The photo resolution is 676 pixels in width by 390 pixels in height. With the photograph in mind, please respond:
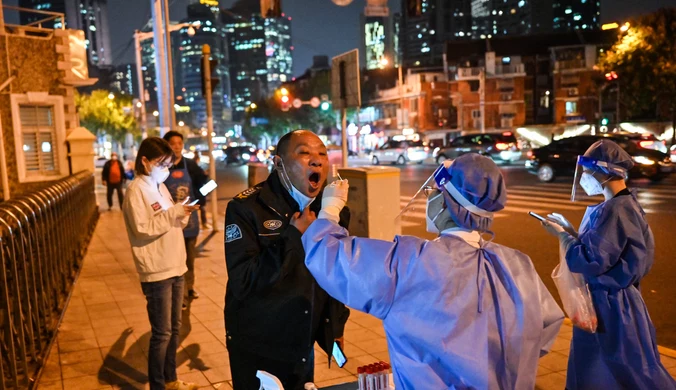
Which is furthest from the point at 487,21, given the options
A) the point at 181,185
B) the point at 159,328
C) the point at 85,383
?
the point at 159,328

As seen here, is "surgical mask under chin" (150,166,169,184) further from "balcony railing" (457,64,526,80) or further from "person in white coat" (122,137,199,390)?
"balcony railing" (457,64,526,80)

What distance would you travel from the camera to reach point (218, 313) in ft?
22.2

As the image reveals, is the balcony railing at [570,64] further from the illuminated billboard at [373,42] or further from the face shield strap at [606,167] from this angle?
the illuminated billboard at [373,42]

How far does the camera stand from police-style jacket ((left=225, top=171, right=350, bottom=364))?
8.82 feet

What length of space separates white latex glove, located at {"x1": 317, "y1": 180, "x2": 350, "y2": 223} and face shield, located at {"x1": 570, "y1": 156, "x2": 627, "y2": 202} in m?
2.01

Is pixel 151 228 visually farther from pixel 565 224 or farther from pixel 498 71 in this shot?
pixel 498 71

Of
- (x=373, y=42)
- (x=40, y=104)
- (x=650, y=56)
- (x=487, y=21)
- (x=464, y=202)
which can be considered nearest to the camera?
(x=464, y=202)

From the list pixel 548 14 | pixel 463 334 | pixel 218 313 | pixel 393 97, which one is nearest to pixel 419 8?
pixel 218 313

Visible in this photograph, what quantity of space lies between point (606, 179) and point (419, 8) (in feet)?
29.3

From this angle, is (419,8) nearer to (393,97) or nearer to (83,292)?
(83,292)

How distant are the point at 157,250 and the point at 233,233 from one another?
177cm

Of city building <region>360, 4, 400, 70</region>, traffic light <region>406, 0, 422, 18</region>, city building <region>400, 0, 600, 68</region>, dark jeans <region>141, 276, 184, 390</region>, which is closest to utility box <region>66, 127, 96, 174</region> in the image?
traffic light <region>406, 0, 422, 18</region>

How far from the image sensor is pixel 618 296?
3.50m

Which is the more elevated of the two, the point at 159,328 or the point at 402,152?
the point at 402,152
